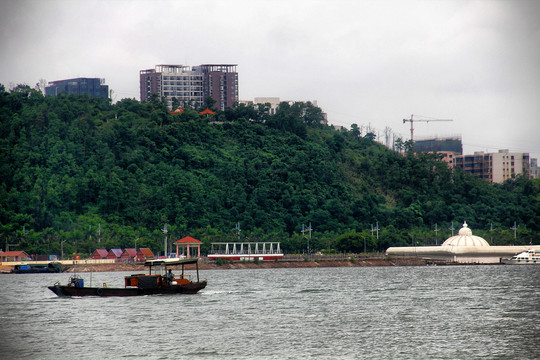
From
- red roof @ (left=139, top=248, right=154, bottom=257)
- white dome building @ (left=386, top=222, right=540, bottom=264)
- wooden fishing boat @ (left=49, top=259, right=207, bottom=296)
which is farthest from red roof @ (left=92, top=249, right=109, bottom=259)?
wooden fishing boat @ (left=49, top=259, right=207, bottom=296)

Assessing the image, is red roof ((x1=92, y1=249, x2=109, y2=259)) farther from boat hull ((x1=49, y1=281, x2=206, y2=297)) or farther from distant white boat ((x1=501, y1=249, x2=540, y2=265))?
distant white boat ((x1=501, y1=249, x2=540, y2=265))

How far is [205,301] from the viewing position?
7262 centimetres

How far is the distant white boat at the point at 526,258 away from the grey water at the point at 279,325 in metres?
93.3

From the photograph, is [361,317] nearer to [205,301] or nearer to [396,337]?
[396,337]

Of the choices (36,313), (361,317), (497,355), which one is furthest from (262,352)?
(36,313)

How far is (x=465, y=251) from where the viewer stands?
174000 millimetres

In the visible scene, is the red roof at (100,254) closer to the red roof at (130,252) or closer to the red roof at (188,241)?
the red roof at (130,252)

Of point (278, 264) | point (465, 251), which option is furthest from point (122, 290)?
point (465, 251)

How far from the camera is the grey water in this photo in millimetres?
43625

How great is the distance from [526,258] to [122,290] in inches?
4887

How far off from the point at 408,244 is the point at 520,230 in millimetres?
34408

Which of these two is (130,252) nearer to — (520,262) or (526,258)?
(520,262)

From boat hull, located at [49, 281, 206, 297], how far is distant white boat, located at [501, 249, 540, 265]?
114742 mm

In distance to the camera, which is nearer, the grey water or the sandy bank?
the grey water
